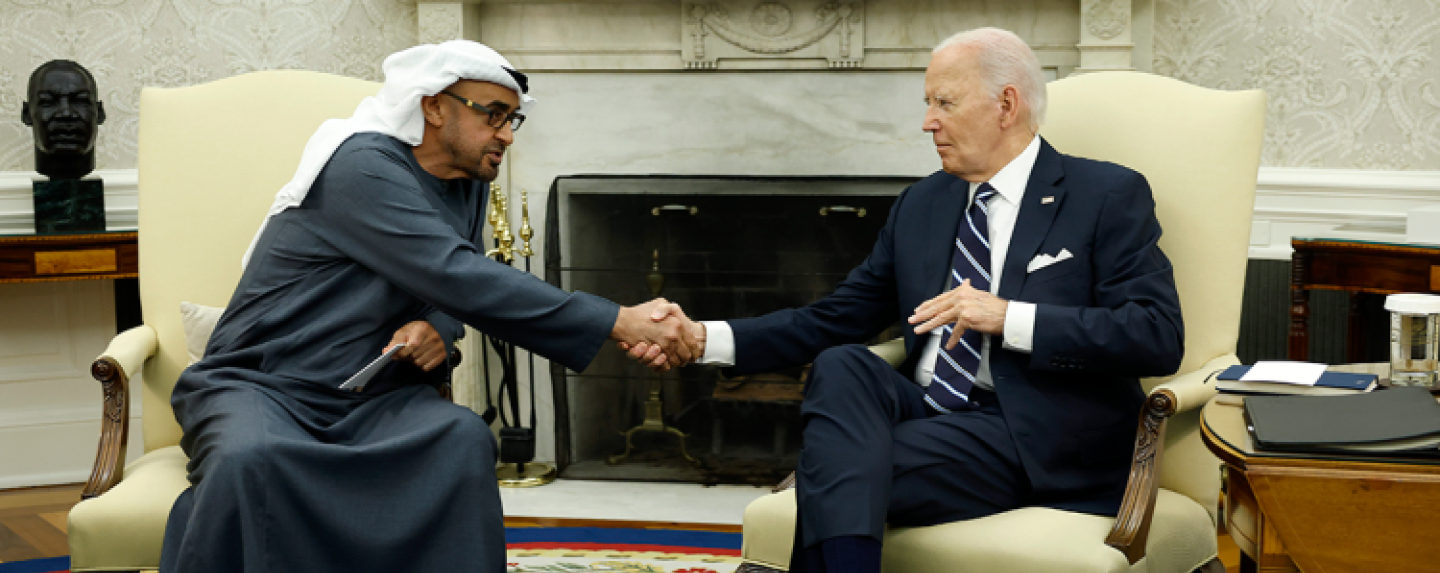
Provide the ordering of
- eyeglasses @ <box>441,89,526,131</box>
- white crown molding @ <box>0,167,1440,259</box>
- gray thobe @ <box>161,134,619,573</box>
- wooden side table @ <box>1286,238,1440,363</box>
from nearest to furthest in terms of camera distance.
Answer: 1. gray thobe @ <box>161,134,619,573</box>
2. eyeglasses @ <box>441,89,526,131</box>
3. wooden side table @ <box>1286,238,1440,363</box>
4. white crown molding @ <box>0,167,1440,259</box>

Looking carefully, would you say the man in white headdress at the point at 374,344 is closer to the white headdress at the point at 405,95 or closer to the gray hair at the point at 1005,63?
the white headdress at the point at 405,95

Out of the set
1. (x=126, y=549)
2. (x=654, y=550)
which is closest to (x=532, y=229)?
(x=654, y=550)

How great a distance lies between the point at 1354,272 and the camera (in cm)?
293

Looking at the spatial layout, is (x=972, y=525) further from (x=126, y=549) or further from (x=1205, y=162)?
(x=126, y=549)

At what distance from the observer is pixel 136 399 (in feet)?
12.4

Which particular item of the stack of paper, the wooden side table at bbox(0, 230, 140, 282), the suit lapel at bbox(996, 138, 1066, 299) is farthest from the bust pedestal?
the stack of paper

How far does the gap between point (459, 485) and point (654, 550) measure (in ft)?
3.98

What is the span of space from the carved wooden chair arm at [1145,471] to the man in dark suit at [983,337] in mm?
73

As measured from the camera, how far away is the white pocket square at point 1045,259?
1.98 meters

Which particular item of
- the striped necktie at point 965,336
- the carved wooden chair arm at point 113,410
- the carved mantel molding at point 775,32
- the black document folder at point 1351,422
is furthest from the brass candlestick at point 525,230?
the black document folder at point 1351,422

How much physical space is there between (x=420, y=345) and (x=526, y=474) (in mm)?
1724

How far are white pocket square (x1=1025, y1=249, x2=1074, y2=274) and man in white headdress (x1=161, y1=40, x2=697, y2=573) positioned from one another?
2.15 ft

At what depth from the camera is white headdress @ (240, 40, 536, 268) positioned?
210 cm

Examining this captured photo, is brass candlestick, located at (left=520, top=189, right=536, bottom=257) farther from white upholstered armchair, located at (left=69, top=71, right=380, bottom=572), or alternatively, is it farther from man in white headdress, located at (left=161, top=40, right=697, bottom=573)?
man in white headdress, located at (left=161, top=40, right=697, bottom=573)
